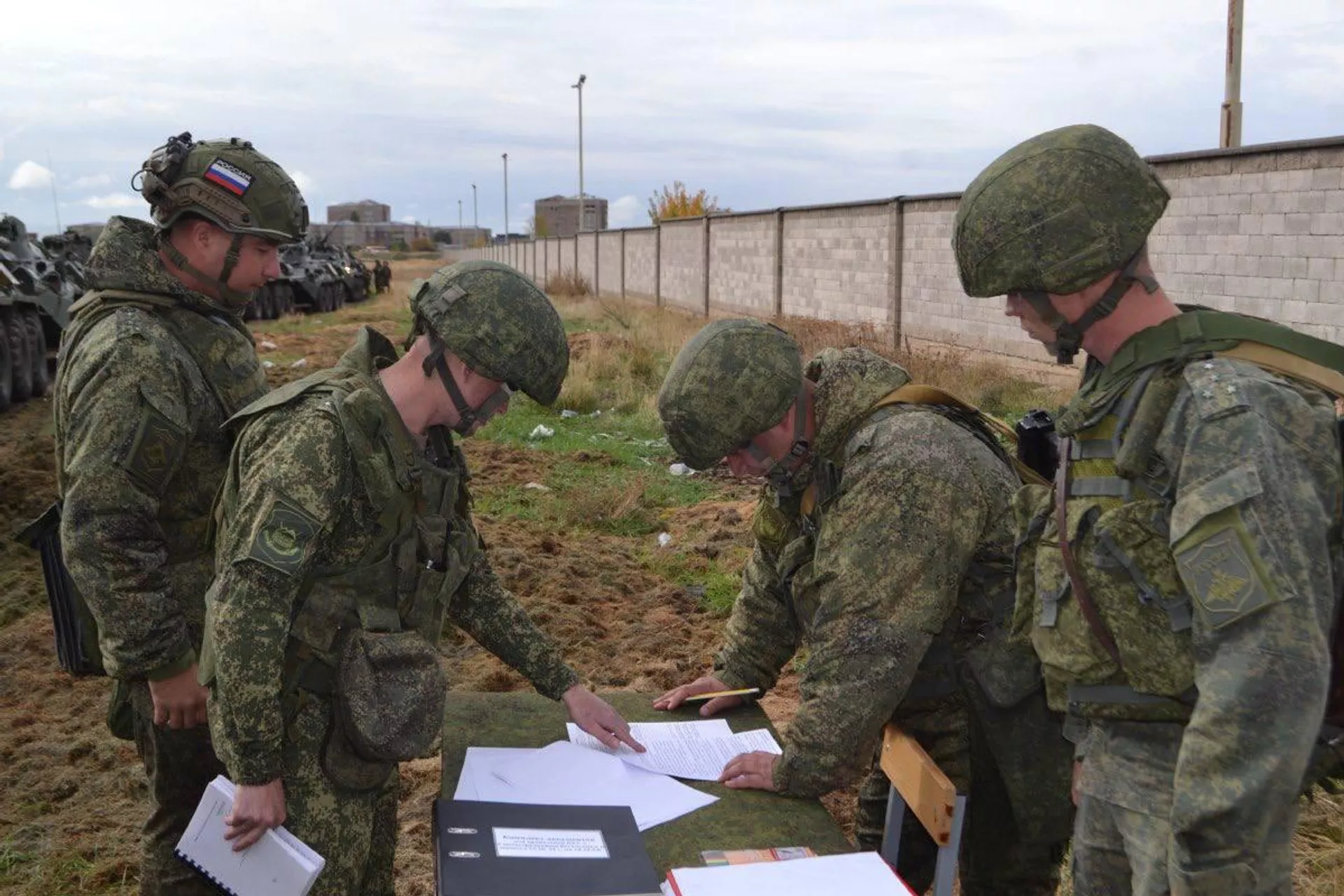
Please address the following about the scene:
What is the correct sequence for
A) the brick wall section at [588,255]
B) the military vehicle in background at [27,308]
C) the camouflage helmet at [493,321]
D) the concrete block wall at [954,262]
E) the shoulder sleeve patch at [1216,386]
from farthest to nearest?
1. the brick wall section at [588,255]
2. the military vehicle in background at [27,308]
3. the concrete block wall at [954,262]
4. the camouflage helmet at [493,321]
5. the shoulder sleeve patch at [1216,386]

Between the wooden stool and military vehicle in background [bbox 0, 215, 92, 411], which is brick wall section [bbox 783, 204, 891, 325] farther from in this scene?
the wooden stool

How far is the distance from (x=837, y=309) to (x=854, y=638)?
15508 mm

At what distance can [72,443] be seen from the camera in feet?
9.16

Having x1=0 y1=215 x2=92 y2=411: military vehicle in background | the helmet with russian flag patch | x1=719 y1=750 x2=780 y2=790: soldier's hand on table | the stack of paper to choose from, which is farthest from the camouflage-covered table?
x1=0 y1=215 x2=92 y2=411: military vehicle in background

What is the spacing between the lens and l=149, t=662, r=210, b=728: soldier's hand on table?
2777mm

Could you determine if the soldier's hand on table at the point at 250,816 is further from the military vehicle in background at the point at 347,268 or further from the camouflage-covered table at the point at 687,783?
the military vehicle in background at the point at 347,268

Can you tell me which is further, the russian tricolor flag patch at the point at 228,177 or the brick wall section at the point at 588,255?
the brick wall section at the point at 588,255

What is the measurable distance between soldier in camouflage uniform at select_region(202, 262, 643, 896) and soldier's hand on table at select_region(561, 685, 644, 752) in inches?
0.4

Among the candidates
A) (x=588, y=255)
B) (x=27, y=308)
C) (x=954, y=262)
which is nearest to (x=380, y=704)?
(x=954, y=262)

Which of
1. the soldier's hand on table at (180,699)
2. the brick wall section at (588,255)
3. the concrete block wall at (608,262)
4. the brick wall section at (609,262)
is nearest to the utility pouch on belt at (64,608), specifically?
the soldier's hand on table at (180,699)

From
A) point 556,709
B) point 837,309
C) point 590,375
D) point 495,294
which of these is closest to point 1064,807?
point 556,709

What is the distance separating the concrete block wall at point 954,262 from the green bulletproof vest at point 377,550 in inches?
272

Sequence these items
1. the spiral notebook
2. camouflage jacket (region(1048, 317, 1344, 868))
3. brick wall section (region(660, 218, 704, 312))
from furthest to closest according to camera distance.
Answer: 1. brick wall section (region(660, 218, 704, 312))
2. the spiral notebook
3. camouflage jacket (region(1048, 317, 1344, 868))

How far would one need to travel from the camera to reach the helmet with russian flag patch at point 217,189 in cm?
302
